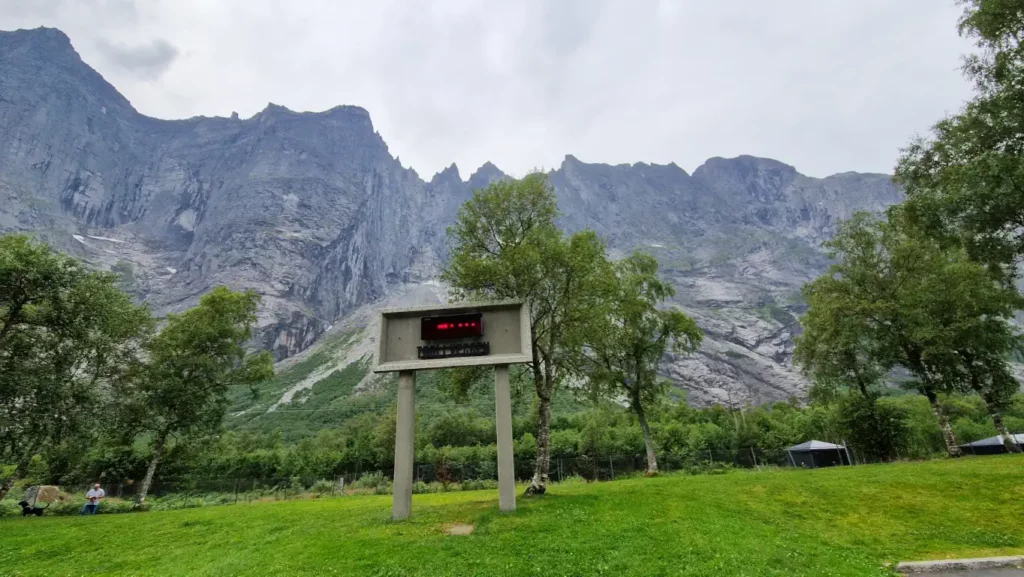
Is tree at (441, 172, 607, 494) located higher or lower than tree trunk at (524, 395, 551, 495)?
higher

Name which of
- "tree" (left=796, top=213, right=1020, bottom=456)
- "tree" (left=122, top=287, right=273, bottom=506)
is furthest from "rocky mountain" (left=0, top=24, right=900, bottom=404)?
"tree" (left=796, top=213, right=1020, bottom=456)

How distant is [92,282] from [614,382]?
2653cm

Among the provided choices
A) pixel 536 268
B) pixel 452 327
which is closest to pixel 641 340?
pixel 536 268

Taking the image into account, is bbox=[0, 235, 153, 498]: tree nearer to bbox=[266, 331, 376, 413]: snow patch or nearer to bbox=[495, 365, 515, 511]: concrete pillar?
bbox=[495, 365, 515, 511]: concrete pillar

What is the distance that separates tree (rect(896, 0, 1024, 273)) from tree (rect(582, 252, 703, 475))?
43.3ft

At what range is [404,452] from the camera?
44.5ft

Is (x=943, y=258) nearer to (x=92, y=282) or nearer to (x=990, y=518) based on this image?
(x=990, y=518)

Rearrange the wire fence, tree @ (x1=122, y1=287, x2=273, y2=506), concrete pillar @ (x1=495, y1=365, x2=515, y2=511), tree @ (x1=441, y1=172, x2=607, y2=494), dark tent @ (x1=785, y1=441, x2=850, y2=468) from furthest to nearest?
dark tent @ (x1=785, y1=441, x2=850, y2=468)
the wire fence
tree @ (x1=122, y1=287, x2=273, y2=506)
tree @ (x1=441, y1=172, x2=607, y2=494)
concrete pillar @ (x1=495, y1=365, x2=515, y2=511)

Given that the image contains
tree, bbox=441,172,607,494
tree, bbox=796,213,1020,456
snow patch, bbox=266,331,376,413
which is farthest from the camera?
snow patch, bbox=266,331,376,413

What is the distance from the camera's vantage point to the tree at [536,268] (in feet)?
55.0

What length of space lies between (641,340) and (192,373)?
87.7ft

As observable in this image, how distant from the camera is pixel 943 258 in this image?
24453mm

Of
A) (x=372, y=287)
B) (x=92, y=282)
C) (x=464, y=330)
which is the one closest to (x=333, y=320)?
(x=372, y=287)

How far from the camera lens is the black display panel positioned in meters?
14.3
